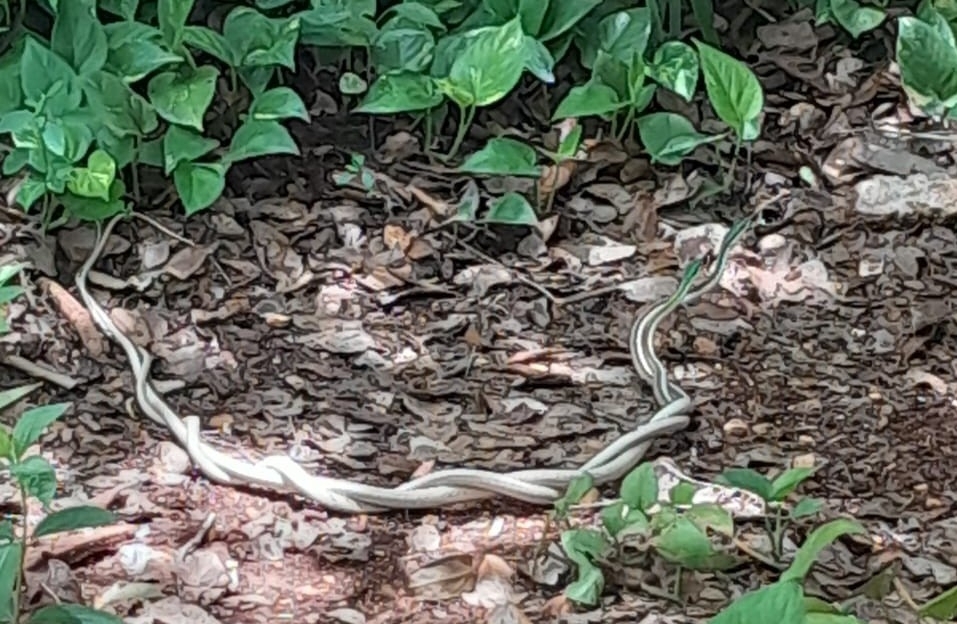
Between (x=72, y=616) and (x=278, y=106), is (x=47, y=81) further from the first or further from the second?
(x=72, y=616)

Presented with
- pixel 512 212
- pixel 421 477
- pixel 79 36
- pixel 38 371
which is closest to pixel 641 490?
pixel 421 477

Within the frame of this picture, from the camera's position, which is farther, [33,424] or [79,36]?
[79,36]

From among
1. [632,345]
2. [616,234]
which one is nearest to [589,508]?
[632,345]

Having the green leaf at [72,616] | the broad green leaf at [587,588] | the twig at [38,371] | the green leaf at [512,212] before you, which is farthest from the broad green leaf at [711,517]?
the twig at [38,371]

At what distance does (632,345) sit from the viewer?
2.39m

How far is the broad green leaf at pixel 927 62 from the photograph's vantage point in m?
2.79

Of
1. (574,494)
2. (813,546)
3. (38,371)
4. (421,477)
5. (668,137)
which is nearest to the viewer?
(813,546)

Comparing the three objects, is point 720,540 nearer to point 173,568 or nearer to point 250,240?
point 173,568

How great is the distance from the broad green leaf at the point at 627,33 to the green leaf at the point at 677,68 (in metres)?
0.04

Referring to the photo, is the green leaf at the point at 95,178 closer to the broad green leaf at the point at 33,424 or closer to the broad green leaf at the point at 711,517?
the broad green leaf at the point at 33,424

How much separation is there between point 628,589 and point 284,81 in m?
1.36

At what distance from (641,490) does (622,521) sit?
0.15 feet

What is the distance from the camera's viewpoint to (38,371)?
2.32 metres

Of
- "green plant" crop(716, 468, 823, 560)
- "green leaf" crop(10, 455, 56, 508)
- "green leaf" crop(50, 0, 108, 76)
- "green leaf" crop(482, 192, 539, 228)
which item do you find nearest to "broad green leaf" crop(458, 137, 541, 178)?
"green leaf" crop(482, 192, 539, 228)
